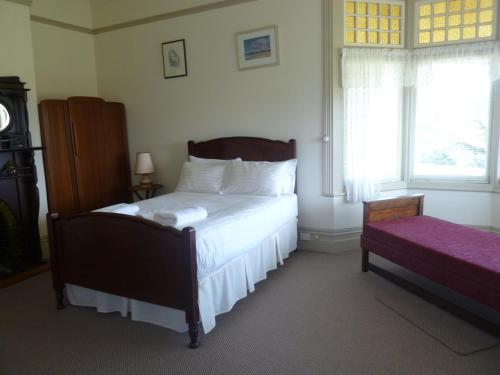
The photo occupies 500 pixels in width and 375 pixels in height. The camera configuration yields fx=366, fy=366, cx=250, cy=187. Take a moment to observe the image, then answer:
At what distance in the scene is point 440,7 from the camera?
3707 mm

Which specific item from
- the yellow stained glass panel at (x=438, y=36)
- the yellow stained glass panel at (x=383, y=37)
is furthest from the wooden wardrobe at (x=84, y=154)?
the yellow stained glass panel at (x=438, y=36)

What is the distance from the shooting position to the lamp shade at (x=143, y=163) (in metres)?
4.45

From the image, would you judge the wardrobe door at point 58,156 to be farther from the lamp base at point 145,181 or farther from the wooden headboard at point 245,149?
the wooden headboard at point 245,149

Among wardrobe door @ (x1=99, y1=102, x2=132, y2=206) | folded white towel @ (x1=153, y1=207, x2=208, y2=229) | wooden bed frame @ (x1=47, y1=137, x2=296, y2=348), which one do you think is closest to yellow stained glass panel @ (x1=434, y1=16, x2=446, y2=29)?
folded white towel @ (x1=153, y1=207, x2=208, y2=229)

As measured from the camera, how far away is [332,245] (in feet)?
12.7

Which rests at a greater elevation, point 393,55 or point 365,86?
point 393,55

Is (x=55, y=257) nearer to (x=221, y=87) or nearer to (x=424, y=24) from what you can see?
(x=221, y=87)

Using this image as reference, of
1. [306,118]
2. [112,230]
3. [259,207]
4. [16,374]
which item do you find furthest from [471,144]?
[16,374]

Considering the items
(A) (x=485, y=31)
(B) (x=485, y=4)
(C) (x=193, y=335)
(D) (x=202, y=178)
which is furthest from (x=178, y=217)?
(B) (x=485, y=4)

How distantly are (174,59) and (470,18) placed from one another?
10.4 ft

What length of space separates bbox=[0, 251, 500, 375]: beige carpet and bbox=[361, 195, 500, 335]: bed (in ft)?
0.88

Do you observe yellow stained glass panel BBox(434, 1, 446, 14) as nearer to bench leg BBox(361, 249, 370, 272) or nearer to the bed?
the bed

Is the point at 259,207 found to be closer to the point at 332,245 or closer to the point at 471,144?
the point at 332,245

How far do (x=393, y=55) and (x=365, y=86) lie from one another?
0.47 m
